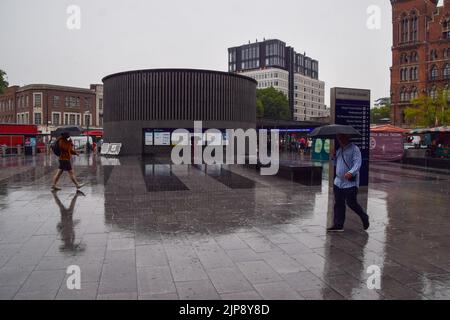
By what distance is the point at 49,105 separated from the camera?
67562mm

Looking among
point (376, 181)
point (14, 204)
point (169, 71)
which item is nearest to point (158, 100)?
point (169, 71)

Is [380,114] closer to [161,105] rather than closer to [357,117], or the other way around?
[161,105]

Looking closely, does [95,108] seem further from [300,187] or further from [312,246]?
[312,246]

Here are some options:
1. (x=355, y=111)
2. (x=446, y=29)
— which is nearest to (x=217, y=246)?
(x=355, y=111)

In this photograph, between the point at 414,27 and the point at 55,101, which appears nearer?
the point at 55,101

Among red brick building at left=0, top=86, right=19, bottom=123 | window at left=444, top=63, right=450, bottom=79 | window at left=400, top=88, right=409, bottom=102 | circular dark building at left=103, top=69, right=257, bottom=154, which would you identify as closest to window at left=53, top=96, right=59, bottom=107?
red brick building at left=0, top=86, right=19, bottom=123

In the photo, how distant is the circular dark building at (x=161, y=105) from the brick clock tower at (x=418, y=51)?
52.4 m

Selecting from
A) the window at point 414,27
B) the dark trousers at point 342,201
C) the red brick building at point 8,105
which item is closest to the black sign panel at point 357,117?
the dark trousers at point 342,201

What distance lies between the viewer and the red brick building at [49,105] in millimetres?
66938

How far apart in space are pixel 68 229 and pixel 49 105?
6763cm

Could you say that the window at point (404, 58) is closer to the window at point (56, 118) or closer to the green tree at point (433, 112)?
the green tree at point (433, 112)

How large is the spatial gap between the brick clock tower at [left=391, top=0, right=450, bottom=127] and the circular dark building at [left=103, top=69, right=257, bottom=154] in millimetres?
52412

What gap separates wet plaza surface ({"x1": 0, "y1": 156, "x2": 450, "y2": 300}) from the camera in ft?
13.8

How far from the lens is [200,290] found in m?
4.14
